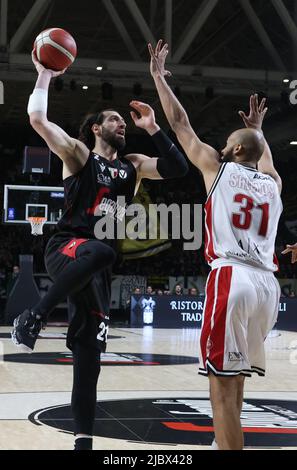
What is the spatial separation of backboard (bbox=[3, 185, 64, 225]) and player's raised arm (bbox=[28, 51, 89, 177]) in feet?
45.5

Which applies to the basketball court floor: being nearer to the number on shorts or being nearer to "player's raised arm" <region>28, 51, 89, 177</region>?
the number on shorts

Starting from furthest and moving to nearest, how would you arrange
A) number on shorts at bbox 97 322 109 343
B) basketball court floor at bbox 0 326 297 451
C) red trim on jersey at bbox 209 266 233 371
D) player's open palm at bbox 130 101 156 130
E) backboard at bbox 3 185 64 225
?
backboard at bbox 3 185 64 225
basketball court floor at bbox 0 326 297 451
player's open palm at bbox 130 101 156 130
number on shorts at bbox 97 322 109 343
red trim on jersey at bbox 209 266 233 371

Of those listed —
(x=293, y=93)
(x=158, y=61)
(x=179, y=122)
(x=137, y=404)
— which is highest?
(x=293, y=93)

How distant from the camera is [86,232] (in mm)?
4344

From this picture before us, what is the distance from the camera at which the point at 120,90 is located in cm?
2336

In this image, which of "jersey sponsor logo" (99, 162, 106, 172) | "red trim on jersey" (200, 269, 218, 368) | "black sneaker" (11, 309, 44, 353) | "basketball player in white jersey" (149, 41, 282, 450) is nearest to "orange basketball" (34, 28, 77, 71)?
"jersey sponsor logo" (99, 162, 106, 172)

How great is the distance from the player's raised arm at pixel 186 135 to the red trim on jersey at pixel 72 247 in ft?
2.58

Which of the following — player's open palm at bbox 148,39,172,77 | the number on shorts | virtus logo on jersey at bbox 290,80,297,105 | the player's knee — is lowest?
the number on shorts

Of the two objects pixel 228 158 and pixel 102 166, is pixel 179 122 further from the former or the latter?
pixel 102 166

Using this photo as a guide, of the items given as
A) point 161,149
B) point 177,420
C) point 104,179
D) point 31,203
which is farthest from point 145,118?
point 31,203

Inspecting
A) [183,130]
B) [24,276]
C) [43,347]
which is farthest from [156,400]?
[24,276]

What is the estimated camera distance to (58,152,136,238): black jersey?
14.3ft

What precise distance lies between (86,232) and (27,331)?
720 millimetres

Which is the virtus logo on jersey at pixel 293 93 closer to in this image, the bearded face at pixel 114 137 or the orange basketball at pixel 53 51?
the orange basketball at pixel 53 51
